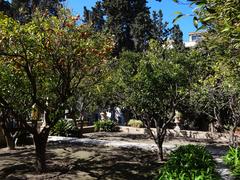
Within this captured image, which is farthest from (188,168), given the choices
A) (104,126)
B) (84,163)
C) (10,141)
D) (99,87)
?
(104,126)

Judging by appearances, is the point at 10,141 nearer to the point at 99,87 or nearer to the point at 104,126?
the point at 99,87

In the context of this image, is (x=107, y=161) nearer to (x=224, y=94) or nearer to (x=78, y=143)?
(x=78, y=143)

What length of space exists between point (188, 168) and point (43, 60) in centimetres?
605

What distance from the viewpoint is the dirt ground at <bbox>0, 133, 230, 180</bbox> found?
39.0 ft

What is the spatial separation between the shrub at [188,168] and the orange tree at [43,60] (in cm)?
461

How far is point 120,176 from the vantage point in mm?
11945

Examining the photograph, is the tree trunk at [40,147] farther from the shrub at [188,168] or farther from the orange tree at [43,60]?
the shrub at [188,168]

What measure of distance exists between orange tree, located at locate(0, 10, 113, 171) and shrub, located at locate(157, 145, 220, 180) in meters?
4.61

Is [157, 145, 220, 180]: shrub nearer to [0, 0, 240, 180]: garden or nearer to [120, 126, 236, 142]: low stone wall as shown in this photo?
[0, 0, 240, 180]: garden

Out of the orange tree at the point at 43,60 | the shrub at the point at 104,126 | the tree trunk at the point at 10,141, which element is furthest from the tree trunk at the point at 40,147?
the shrub at the point at 104,126

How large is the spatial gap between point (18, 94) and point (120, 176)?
4836mm

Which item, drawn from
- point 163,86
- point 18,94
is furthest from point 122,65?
point 18,94

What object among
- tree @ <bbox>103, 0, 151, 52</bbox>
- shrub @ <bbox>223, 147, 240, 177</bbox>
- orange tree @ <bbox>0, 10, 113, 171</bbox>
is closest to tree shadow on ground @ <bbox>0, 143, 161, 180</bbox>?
orange tree @ <bbox>0, 10, 113, 171</bbox>

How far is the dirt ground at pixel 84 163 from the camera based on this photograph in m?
11.9
